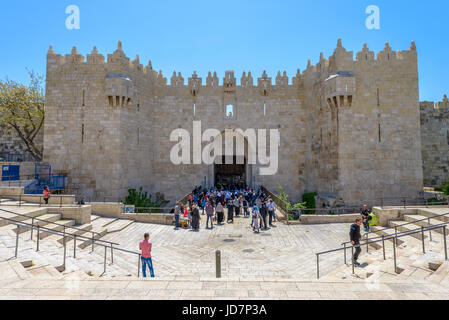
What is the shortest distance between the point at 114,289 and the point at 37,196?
11.3 metres

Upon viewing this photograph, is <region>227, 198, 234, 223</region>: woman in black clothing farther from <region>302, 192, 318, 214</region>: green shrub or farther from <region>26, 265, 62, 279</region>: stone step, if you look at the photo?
<region>26, 265, 62, 279</region>: stone step

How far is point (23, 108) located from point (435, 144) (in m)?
37.6

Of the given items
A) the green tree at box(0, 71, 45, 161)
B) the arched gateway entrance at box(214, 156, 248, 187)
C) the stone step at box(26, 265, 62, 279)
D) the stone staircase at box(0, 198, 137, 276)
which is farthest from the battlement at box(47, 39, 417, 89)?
the stone step at box(26, 265, 62, 279)

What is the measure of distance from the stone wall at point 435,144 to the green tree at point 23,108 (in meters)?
35.6

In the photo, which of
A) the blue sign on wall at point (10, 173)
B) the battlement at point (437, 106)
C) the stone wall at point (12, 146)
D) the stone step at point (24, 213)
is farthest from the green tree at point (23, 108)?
the battlement at point (437, 106)

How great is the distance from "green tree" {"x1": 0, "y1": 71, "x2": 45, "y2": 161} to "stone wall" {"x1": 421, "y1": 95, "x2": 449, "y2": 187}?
3559 cm

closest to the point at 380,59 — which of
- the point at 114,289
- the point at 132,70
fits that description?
the point at 132,70

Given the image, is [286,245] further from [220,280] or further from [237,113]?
[237,113]

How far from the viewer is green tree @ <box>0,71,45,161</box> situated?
72.0ft

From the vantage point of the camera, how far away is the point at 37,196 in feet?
43.3

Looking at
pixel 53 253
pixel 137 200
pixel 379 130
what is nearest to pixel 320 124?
pixel 379 130

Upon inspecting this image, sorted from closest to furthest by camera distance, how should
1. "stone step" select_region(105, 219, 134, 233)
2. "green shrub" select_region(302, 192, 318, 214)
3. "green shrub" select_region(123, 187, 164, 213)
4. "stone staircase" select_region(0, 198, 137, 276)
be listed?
1. "stone staircase" select_region(0, 198, 137, 276)
2. "stone step" select_region(105, 219, 134, 233)
3. "green shrub" select_region(123, 187, 164, 213)
4. "green shrub" select_region(302, 192, 318, 214)

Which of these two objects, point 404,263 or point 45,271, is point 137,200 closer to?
point 45,271

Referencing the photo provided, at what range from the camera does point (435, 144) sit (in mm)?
23266
